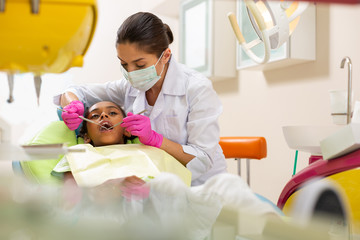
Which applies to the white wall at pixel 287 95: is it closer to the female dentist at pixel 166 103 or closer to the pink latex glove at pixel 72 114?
the female dentist at pixel 166 103

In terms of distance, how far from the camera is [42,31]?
0.73 metres

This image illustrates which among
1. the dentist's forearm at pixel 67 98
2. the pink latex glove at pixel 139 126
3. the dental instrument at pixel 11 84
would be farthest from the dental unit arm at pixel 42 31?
the dentist's forearm at pixel 67 98

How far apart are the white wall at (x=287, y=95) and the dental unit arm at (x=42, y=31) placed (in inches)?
78.3

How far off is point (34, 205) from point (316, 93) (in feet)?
8.32

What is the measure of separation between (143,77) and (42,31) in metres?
1.09

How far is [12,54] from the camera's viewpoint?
2.51 feet

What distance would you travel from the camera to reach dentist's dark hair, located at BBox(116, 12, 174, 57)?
1744mm

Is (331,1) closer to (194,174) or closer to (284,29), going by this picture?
(194,174)

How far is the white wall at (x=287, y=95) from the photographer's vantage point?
8.83 ft

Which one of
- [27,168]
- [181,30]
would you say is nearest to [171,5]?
[181,30]

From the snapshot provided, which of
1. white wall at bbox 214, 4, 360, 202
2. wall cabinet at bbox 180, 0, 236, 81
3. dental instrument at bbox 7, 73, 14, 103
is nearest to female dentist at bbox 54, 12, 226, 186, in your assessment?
dental instrument at bbox 7, 73, 14, 103

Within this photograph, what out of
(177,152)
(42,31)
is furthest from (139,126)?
(42,31)

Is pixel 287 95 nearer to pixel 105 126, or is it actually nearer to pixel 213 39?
pixel 213 39

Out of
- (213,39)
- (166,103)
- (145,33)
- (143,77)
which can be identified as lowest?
(166,103)
